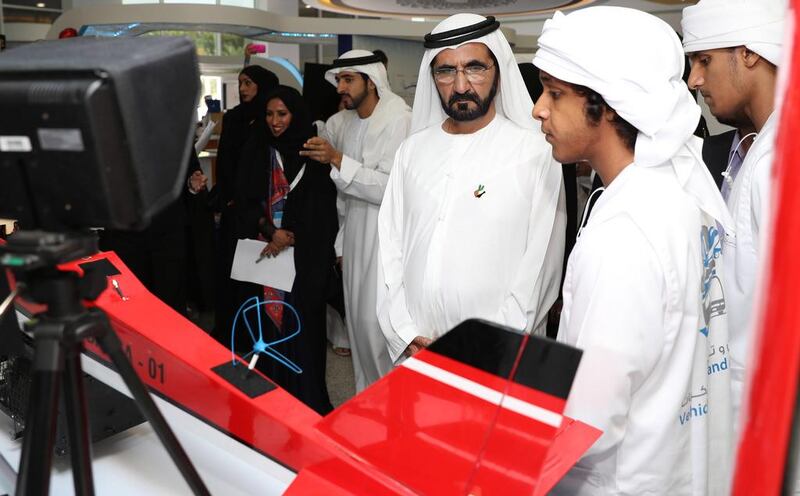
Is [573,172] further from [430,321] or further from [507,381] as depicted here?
[507,381]

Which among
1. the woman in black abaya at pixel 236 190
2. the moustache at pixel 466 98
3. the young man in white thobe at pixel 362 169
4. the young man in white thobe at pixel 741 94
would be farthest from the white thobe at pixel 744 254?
the woman in black abaya at pixel 236 190

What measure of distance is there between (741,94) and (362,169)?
1.97 meters

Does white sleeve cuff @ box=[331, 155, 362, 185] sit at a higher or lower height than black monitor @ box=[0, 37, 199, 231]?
lower

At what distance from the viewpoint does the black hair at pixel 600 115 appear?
145cm

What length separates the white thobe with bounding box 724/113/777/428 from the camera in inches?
70.9

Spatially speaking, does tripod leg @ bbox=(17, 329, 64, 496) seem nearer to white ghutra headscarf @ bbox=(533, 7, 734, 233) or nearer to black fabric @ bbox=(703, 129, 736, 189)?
white ghutra headscarf @ bbox=(533, 7, 734, 233)

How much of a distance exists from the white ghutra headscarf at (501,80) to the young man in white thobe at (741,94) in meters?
0.58

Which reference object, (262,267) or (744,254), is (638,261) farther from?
(262,267)

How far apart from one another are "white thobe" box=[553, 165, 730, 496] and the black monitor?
0.84 m

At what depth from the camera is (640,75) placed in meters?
1.35

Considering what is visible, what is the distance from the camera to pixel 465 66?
2.39m

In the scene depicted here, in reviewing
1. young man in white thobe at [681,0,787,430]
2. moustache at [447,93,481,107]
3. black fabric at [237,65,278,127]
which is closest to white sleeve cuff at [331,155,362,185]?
Answer: moustache at [447,93,481,107]

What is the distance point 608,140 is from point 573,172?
182cm

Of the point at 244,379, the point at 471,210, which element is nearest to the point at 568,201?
the point at 471,210
